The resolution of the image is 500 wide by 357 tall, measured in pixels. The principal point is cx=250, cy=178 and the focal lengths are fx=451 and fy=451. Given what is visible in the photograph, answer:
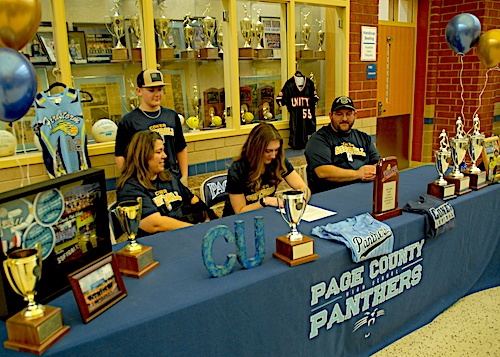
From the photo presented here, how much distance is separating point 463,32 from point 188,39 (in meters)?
2.23

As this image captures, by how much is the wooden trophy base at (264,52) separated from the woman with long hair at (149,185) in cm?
218

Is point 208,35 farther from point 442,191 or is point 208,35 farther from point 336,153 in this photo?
point 442,191

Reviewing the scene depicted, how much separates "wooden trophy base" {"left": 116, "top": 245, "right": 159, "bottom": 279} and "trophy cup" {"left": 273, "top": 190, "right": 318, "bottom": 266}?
0.46 metres

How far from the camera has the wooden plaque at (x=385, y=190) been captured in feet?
6.60

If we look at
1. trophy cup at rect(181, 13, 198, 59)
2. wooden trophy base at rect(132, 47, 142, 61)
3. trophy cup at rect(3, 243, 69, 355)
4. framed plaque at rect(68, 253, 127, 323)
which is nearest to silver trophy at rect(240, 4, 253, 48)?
trophy cup at rect(181, 13, 198, 59)

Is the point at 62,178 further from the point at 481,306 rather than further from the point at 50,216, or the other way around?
the point at 481,306

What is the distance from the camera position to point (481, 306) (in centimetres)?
251

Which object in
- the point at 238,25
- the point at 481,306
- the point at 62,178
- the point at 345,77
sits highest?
the point at 238,25

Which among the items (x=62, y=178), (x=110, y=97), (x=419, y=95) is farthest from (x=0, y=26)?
(x=419, y=95)

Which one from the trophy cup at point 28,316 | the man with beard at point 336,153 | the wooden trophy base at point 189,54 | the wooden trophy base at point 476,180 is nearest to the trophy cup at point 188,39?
the wooden trophy base at point 189,54

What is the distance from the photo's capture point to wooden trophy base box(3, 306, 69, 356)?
1.11 metres

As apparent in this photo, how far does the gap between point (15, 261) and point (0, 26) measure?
43.8 inches

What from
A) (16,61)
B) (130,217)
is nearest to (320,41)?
(16,61)

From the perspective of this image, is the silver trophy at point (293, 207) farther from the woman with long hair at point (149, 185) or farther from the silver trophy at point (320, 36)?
the silver trophy at point (320, 36)
